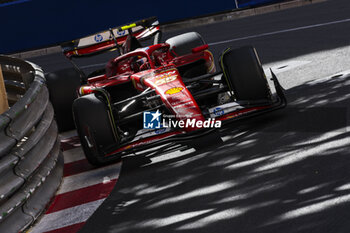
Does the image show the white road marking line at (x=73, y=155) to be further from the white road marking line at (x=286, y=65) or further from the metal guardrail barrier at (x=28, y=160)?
the white road marking line at (x=286, y=65)

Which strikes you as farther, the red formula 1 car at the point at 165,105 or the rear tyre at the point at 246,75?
the rear tyre at the point at 246,75

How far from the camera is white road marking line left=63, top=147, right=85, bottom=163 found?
23.2ft

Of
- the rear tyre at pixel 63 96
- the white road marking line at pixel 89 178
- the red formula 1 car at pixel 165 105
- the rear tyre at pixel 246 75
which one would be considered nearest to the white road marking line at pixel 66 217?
the white road marking line at pixel 89 178

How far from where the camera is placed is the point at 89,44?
8.29 metres

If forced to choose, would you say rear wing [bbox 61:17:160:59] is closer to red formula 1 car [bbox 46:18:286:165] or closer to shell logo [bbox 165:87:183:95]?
red formula 1 car [bbox 46:18:286:165]

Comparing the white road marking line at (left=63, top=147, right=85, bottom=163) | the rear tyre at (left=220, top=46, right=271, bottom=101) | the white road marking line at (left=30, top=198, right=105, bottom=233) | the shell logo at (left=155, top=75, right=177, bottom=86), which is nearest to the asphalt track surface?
the white road marking line at (left=30, top=198, right=105, bottom=233)

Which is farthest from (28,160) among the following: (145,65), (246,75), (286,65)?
(286,65)

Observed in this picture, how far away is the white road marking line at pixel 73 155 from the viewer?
7.08 metres

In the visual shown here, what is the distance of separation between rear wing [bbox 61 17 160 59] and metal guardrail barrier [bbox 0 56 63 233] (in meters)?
1.61

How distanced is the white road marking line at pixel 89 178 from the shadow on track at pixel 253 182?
0.13 m

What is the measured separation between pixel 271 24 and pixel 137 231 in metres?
9.98

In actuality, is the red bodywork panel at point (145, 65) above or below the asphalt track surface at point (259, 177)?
above

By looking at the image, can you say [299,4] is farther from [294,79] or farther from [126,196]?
[126,196]

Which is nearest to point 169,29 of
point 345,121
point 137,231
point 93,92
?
point 93,92
